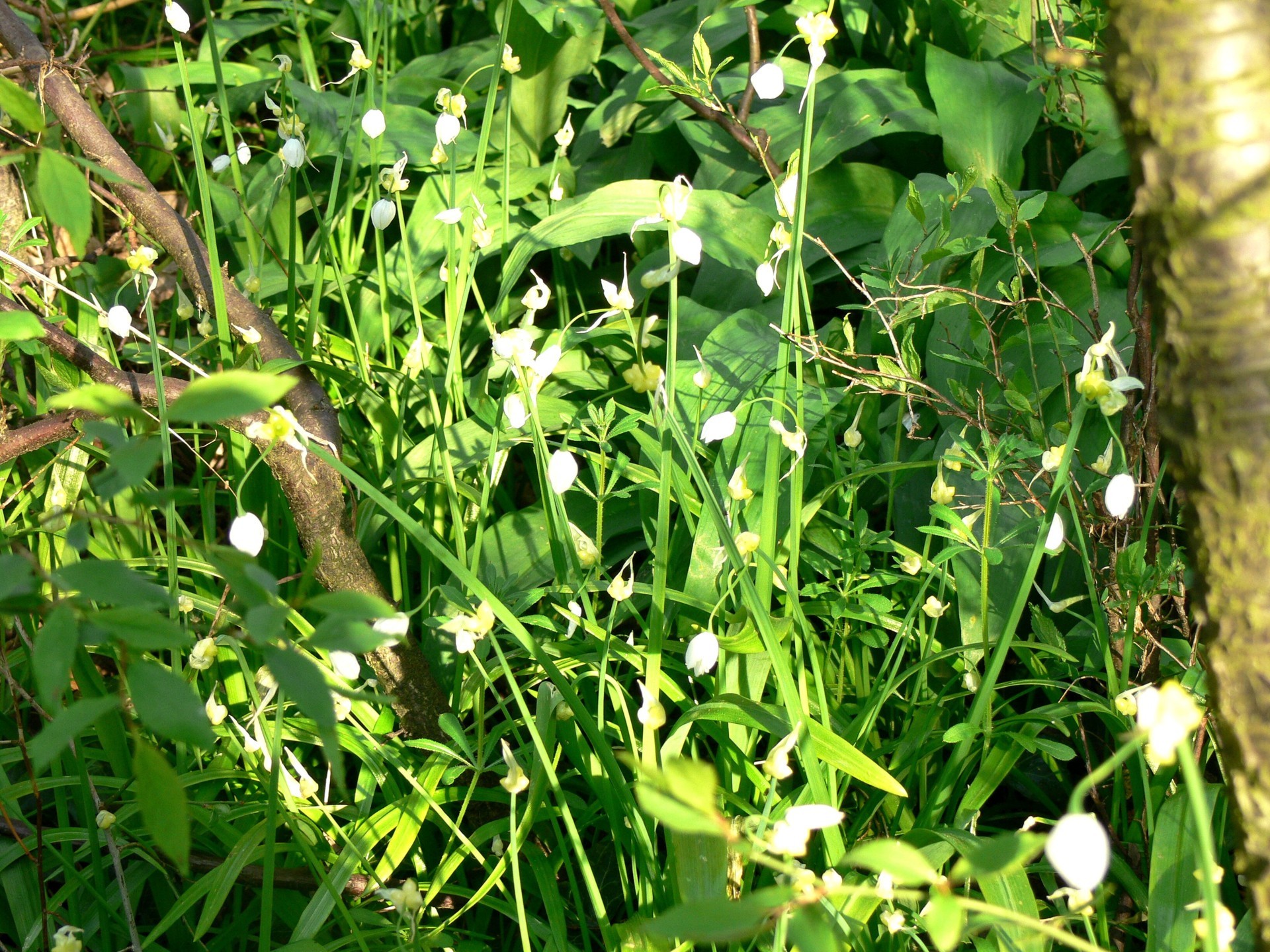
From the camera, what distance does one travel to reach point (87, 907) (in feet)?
3.21

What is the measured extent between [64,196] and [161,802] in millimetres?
259

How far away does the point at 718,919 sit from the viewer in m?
0.38

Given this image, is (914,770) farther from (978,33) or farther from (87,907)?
(978,33)

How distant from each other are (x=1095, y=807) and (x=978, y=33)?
1123 mm

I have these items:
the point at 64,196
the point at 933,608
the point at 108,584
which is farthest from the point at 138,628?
the point at 933,608

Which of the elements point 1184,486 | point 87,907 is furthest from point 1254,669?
point 87,907

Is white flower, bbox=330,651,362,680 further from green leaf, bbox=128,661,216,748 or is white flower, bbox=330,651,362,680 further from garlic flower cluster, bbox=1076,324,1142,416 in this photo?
garlic flower cluster, bbox=1076,324,1142,416

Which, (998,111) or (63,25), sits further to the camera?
(63,25)

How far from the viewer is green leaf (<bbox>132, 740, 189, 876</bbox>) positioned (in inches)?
16.3

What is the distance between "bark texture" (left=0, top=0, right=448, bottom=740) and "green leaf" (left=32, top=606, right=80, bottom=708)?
571mm

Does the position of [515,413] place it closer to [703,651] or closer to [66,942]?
[703,651]

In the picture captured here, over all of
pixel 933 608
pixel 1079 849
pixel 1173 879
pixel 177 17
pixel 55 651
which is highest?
pixel 177 17

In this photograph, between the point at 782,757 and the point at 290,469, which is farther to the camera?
the point at 290,469

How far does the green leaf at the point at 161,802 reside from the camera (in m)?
0.41
